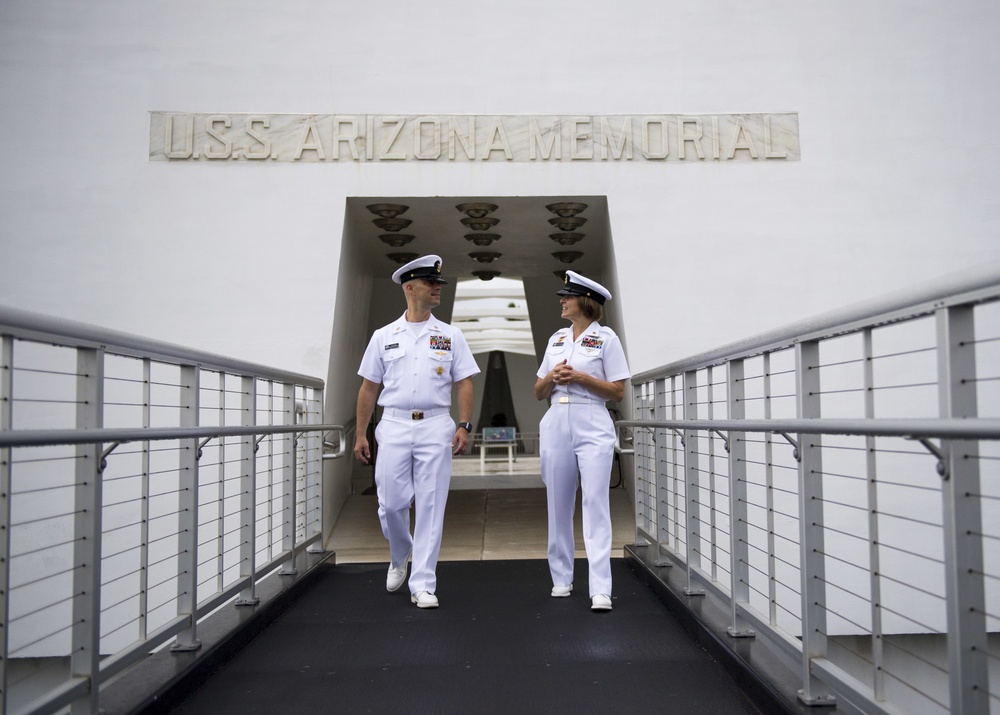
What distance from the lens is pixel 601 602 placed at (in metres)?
4.34

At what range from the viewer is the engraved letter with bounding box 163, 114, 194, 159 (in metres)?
8.79

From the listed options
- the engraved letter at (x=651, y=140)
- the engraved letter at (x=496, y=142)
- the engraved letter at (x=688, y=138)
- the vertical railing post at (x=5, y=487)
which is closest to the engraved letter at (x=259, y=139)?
the engraved letter at (x=496, y=142)

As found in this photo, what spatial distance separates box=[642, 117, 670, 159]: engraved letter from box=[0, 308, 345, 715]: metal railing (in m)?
4.08

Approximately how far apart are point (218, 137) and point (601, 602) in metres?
6.45

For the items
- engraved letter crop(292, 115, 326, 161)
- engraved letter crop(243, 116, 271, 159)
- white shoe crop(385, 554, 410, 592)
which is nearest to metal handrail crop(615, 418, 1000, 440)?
white shoe crop(385, 554, 410, 592)

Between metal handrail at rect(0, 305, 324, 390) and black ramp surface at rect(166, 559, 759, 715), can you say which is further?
black ramp surface at rect(166, 559, 759, 715)

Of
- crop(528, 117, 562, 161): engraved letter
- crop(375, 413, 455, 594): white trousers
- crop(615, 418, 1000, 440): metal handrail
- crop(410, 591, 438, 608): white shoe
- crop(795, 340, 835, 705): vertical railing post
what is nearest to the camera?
crop(615, 418, 1000, 440): metal handrail

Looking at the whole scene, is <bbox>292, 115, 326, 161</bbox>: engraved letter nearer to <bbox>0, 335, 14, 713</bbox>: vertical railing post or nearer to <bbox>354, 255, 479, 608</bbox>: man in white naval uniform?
<bbox>354, 255, 479, 608</bbox>: man in white naval uniform

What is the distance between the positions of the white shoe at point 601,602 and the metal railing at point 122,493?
63.1 inches

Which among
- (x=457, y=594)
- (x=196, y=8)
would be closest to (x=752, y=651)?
(x=457, y=594)

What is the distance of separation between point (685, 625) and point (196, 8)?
7.76 m

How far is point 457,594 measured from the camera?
4930 millimetres

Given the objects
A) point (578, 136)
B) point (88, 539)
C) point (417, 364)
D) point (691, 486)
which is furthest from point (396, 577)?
point (578, 136)

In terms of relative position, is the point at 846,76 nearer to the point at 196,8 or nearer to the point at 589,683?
the point at 196,8
